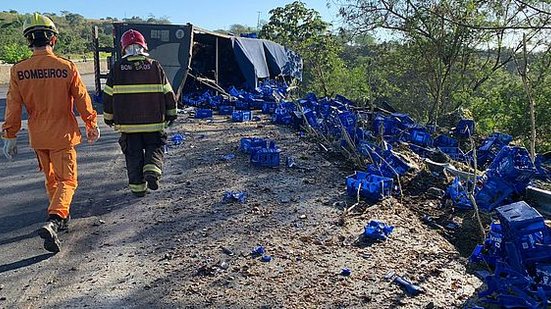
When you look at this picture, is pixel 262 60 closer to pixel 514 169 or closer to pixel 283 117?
pixel 283 117

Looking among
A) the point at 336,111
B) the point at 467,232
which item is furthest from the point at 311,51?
the point at 467,232

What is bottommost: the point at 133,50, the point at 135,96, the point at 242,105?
the point at 242,105

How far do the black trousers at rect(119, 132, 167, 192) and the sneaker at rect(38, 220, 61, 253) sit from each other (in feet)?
3.56

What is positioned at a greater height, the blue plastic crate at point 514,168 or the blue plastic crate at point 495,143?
the blue plastic crate at point 514,168

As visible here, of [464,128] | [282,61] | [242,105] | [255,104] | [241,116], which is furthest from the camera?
[282,61]

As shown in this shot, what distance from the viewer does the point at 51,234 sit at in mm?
4117

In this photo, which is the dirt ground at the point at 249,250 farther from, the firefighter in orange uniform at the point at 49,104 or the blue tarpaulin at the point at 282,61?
the blue tarpaulin at the point at 282,61

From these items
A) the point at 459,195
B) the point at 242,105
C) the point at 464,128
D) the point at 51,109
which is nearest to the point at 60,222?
the point at 51,109

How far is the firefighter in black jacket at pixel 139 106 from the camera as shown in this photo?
4.93 meters

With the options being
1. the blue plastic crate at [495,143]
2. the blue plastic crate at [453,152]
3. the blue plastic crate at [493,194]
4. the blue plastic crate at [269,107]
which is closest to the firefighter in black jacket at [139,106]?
the blue plastic crate at [493,194]

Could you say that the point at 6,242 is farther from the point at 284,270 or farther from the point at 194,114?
the point at 194,114

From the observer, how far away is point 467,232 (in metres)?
5.38

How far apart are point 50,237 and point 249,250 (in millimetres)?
1688

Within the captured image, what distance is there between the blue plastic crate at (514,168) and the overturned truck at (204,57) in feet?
28.9
